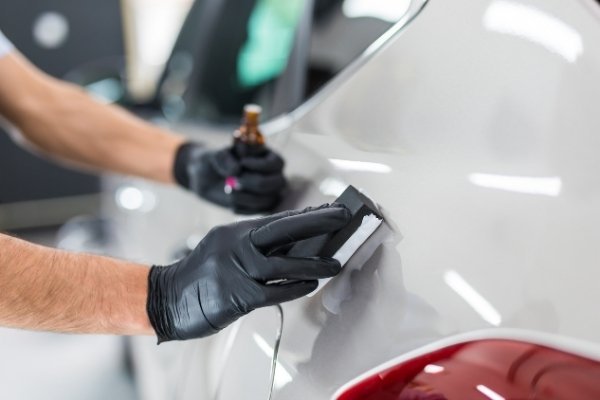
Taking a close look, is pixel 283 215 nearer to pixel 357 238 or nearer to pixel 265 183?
pixel 357 238

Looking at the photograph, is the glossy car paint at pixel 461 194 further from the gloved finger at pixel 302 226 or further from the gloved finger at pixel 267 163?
the gloved finger at pixel 267 163

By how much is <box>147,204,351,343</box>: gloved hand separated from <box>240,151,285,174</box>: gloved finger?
0.24 metres

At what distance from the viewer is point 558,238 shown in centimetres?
73

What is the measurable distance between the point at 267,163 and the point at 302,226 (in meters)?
0.36

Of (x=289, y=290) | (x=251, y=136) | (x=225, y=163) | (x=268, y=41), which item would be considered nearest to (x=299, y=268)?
(x=289, y=290)

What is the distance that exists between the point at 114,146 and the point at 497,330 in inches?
53.2

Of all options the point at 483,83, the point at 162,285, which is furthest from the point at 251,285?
the point at 483,83

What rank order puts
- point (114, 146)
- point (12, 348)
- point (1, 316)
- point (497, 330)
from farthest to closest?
point (12, 348)
point (114, 146)
point (1, 316)
point (497, 330)

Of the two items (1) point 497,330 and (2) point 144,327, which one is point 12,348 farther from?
(1) point 497,330

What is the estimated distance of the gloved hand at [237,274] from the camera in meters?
0.90

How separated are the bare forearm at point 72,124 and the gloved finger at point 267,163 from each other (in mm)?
576

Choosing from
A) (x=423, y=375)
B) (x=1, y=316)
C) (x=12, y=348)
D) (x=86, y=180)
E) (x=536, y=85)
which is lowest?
(x=86, y=180)

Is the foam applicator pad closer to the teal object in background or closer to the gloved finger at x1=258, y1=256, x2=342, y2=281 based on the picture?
the gloved finger at x1=258, y1=256, x2=342, y2=281

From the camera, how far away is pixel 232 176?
134 cm
